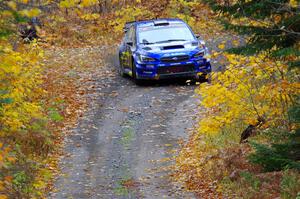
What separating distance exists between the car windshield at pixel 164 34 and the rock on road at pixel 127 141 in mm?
1405

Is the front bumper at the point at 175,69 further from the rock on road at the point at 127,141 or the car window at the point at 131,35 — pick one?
the car window at the point at 131,35

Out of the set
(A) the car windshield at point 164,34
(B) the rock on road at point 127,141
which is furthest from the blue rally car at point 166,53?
(B) the rock on road at point 127,141

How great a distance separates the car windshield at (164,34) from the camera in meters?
18.3

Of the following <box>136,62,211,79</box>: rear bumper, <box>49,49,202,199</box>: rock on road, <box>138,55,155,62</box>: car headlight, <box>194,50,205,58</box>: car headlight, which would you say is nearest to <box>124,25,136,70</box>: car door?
<box>49,49,202,199</box>: rock on road

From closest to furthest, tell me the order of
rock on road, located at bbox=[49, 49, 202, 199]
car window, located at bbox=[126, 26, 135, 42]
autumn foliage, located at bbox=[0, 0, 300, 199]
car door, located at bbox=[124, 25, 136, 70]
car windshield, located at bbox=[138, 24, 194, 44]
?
autumn foliage, located at bbox=[0, 0, 300, 199] < rock on road, located at bbox=[49, 49, 202, 199] < car windshield, located at bbox=[138, 24, 194, 44] < car door, located at bbox=[124, 25, 136, 70] < car window, located at bbox=[126, 26, 135, 42]

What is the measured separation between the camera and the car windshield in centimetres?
1834

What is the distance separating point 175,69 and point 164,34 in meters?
1.47

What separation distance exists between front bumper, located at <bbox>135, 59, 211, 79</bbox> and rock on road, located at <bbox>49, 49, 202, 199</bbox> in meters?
0.43

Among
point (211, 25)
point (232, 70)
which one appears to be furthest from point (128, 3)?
point (232, 70)

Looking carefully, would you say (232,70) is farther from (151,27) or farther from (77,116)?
(151,27)

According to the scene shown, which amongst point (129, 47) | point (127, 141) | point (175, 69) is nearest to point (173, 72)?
point (175, 69)

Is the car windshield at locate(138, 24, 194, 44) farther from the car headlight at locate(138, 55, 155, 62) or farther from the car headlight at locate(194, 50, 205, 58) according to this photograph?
the car headlight at locate(194, 50, 205, 58)

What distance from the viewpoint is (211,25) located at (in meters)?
30.4

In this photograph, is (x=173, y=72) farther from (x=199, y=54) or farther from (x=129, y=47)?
(x=129, y=47)
